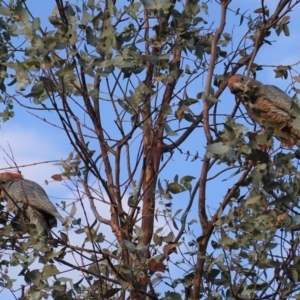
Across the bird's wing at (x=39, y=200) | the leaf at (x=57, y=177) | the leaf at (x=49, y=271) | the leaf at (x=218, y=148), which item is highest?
the bird's wing at (x=39, y=200)

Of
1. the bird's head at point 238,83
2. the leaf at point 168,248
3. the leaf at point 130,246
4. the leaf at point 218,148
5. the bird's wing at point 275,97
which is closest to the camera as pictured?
the leaf at point 218,148

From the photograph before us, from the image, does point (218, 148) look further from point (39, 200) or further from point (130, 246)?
point (39, 200)

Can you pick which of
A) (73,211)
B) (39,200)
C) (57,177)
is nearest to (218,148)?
(73,211)

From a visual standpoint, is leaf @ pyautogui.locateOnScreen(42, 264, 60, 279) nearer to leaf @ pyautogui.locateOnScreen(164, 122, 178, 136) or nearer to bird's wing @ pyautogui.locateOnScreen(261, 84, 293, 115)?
leaf @ pyautogui.locateOnScreen(164, 122, 178, 136)

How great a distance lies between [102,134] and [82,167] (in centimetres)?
18

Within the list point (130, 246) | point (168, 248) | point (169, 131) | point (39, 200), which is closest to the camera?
point (130, 246)

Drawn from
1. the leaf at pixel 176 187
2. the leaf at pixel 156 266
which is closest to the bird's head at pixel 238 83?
the leaf at pixel 176 187

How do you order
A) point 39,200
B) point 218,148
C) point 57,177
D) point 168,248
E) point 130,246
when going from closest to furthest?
point 218,148 → point 130,246 → point 168,248 → point 57,177 → point 39,200

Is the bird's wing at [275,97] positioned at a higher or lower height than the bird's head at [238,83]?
higher

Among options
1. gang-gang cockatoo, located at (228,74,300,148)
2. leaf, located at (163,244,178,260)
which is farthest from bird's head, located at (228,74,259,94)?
leaf, located at (163,244,178,260)

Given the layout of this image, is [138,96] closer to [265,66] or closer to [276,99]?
[265,66]

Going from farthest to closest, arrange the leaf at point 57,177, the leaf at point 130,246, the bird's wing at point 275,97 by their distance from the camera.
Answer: the bird's wing at point 275,97 → the leaf at point 57,177 → the leaf at point 130,246

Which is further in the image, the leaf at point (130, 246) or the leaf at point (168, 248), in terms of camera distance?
the leaf at point (168, 248)

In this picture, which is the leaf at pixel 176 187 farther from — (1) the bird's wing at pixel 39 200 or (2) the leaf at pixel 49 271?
(1) the bird's wing at pixel 39 200
